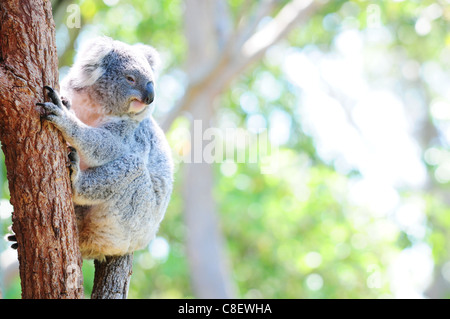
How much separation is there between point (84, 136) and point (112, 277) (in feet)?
4.26

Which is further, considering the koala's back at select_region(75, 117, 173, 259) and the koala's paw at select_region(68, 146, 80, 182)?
the koala's back at select_region(75, 117, 173, 259)

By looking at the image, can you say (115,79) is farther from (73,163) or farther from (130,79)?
(73,163)

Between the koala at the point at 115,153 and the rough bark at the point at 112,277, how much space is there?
93 millimetres

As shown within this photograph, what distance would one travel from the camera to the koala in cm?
369

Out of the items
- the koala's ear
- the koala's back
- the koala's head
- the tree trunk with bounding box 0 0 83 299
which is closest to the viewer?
the tree trunk with bounding box 0 0 83 299

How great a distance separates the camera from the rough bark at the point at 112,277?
13.5 feet

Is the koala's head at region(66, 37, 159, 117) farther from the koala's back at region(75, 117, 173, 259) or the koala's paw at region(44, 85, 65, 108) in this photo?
the koala's paw at region(44, 85, 65, 108)

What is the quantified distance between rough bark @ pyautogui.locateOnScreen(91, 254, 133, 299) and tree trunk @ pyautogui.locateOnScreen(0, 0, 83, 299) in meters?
0.90

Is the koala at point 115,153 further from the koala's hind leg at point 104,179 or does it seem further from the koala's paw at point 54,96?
the koala's paw at point 54,96

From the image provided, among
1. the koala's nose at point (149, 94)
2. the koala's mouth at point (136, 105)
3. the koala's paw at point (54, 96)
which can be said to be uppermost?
the koala's nose at point (149, 94)

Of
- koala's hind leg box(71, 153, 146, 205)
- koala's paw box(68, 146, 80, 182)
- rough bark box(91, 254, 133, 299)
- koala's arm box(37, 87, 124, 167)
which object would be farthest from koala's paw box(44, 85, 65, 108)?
rough bark box(91, 254, 133, 299)

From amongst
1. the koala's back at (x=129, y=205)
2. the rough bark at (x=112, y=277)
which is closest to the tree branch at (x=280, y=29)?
the koala's back at (x=129, y=205)

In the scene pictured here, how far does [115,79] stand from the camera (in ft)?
13.1

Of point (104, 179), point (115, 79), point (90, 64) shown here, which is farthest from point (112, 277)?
point (90, 64)
